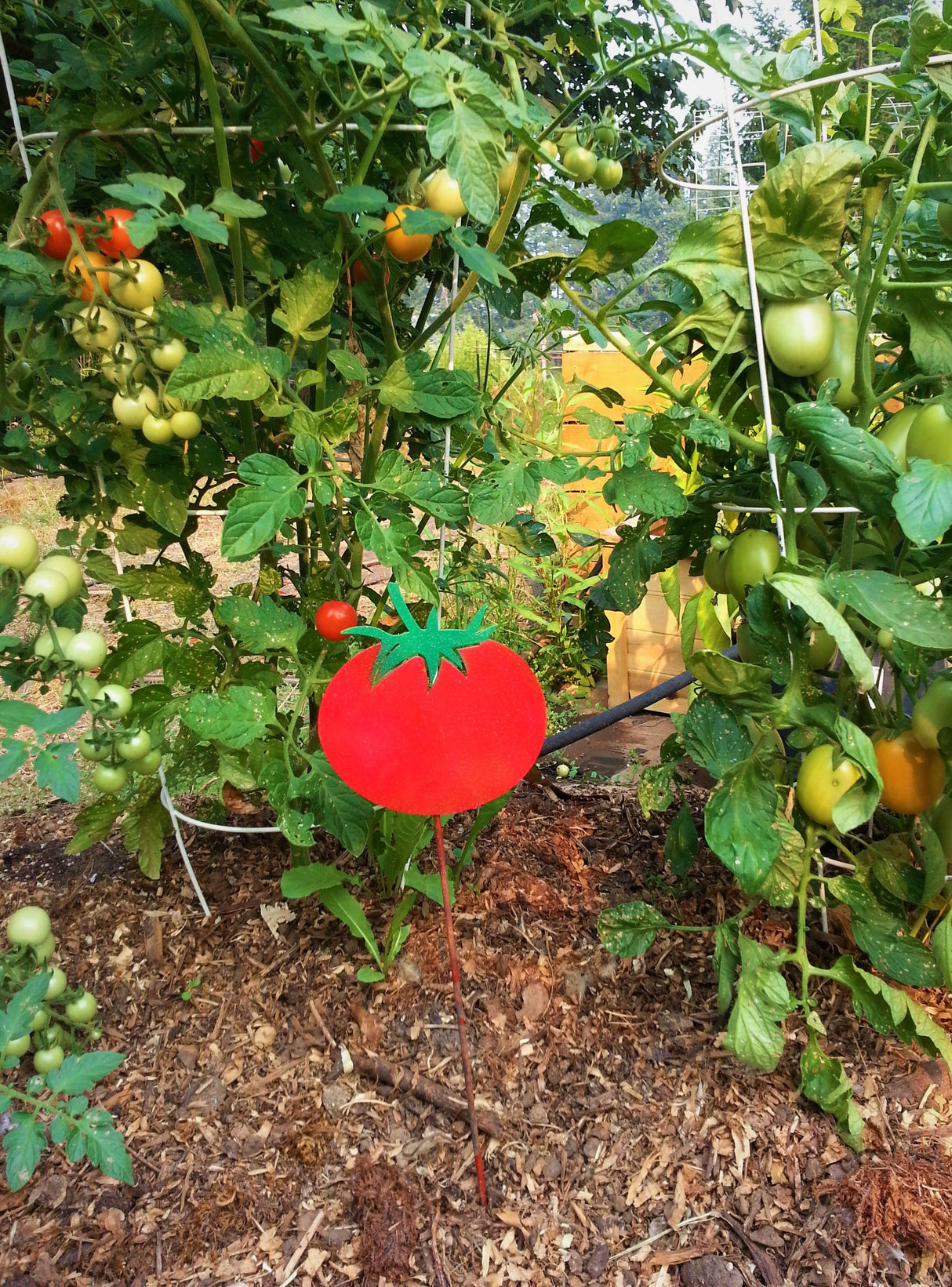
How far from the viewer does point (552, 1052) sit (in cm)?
94

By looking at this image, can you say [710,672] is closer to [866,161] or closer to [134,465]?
[866,161]

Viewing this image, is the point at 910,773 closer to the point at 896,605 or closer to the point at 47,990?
the point at 896,605

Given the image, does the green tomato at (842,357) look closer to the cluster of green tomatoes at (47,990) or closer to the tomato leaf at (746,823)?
the tomato leaf at (746,823)

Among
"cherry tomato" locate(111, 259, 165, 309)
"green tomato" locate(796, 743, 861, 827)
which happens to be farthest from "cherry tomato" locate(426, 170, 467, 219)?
"green tomato" locate(796, 743, 861, 827)

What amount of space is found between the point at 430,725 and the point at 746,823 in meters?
0.31

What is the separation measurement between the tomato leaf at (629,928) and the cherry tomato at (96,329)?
0.76 m

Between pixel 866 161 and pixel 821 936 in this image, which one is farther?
pixel 821 936

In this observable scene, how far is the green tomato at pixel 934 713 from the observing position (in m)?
0.73

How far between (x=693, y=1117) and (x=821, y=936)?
272 mm

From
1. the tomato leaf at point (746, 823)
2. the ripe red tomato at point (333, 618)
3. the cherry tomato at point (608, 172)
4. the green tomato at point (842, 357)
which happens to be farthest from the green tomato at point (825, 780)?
the cherry tomato at point (608, 172)

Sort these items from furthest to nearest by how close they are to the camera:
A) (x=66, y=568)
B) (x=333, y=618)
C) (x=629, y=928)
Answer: (x=629, y=928), (x=333, y=618), (x=66, y=568)

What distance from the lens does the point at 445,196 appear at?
27.9 inches

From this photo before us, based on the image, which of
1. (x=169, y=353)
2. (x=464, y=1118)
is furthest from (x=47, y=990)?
(x=169, y=353)

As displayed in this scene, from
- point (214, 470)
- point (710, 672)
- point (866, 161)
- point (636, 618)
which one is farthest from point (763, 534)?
point (636, 618)
